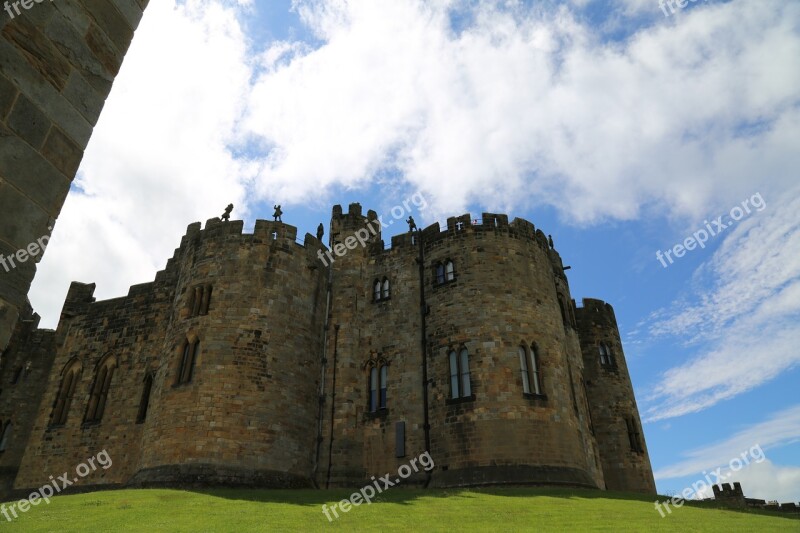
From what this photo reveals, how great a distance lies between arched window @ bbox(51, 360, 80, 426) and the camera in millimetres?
24806

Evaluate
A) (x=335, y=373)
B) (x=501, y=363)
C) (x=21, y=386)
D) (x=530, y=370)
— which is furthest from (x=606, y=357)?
(x=21, y=386)

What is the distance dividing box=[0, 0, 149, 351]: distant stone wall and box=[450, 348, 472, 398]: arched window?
18120 millimetres

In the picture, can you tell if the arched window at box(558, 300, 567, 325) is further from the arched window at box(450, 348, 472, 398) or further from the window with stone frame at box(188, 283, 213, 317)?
the window with stone frame at box(188, 283, 213, 317)

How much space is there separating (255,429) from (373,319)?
23.6 ft

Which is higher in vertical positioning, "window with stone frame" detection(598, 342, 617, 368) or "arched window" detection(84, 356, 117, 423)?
"window with stone frame" detection(598, 342, 617, 368)

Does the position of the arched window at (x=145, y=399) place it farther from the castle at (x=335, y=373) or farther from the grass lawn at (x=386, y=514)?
the grass lawn at (x=386, y=514)

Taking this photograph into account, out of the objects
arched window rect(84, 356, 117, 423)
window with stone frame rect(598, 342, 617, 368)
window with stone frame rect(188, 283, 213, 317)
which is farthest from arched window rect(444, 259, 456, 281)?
arched window rect(84, 356, 117, 423)

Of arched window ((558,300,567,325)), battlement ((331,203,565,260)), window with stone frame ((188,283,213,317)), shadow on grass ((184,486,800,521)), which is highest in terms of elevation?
battlement ((331,203,565,260))

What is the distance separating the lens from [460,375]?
20.8 metres

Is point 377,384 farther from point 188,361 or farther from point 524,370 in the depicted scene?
point 188,361

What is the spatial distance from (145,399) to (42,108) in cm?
2333

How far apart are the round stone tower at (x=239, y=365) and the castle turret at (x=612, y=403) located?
13.9 metres

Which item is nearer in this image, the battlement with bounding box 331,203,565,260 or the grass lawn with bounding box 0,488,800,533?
the grass lawn with bounding box 0,488,800,533

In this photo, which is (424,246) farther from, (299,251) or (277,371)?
(277,371)
